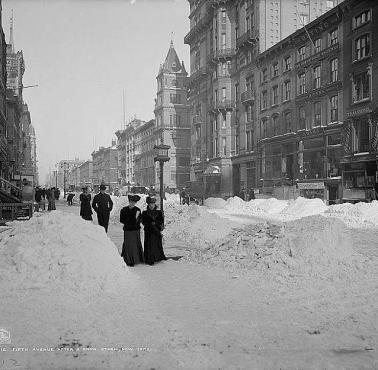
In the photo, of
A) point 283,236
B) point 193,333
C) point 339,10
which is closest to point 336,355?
point 193,333

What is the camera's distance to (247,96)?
44.5 meters

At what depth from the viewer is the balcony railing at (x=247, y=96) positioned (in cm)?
4356

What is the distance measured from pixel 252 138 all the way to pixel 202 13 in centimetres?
2239

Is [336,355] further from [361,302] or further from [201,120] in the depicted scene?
[201,120]

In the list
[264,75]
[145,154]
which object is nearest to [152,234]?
[264,75]

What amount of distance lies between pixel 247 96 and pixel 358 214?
28442mm

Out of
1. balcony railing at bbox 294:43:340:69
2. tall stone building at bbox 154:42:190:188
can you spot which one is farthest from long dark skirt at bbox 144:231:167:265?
tall stone building at bbox 154:42:190:188

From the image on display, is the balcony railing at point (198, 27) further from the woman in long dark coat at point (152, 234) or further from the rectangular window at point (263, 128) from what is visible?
the woman in long dark coat at point (152, 234)

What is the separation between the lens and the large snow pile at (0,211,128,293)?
20.8 feet

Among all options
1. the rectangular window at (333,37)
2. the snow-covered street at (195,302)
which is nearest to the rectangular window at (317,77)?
the rectangular window at (333,37)

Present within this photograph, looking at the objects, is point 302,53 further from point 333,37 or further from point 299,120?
point 299,120

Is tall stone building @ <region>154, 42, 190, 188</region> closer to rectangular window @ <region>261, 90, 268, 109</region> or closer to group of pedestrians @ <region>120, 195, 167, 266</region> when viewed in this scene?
rectangular window @ <region>261, 90, 268, 109</region>

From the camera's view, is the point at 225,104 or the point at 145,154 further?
the point at 145,154

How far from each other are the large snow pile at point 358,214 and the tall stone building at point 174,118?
54290 mm
